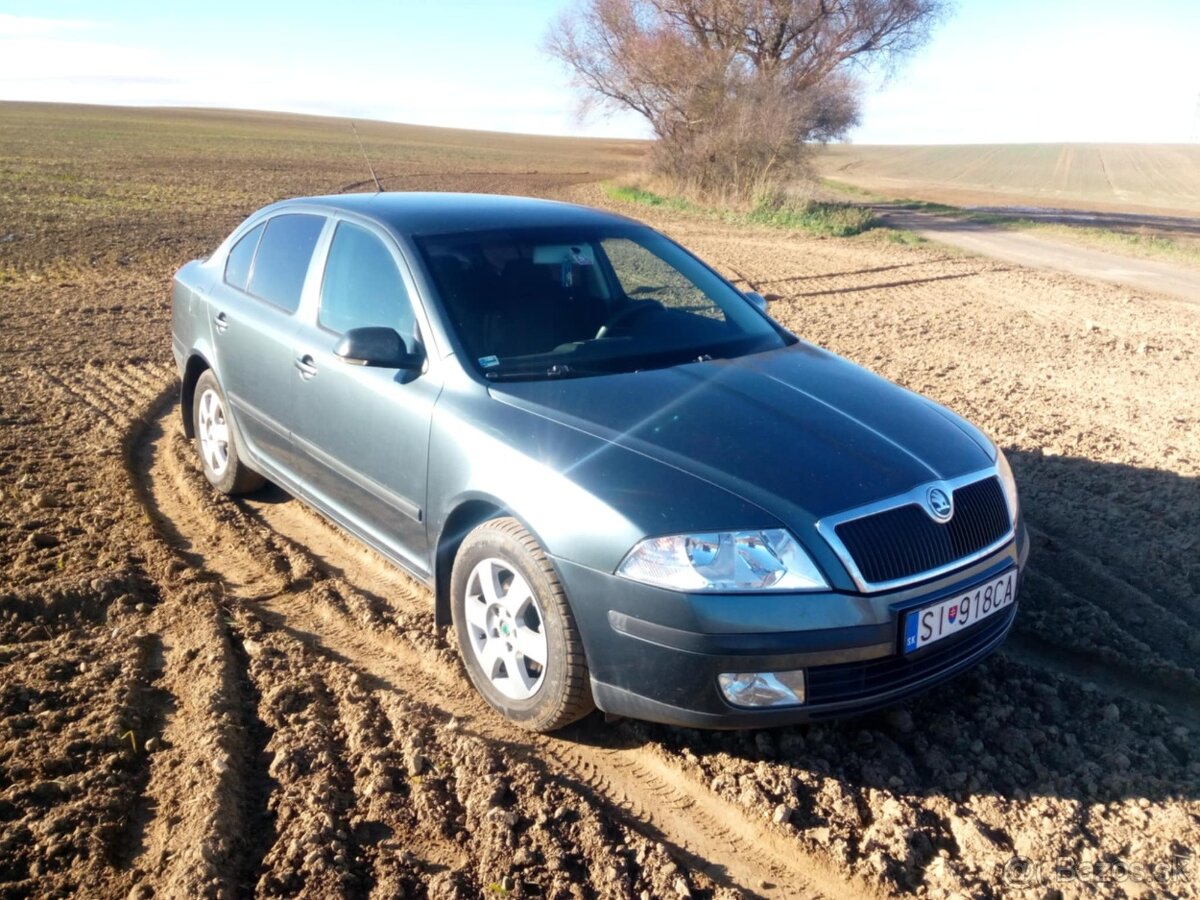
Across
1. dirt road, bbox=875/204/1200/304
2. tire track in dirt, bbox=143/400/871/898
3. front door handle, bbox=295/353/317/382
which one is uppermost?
front door handle, bbox=295/353/317/382

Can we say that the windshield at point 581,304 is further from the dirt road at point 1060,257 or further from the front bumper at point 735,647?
the dirt road at point 1060,257

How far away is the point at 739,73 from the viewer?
105 feet

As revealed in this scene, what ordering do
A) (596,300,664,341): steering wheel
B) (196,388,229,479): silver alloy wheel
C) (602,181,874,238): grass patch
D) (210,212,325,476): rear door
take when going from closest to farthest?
(596,300,664,341): steering wheel
(210,212,325,476): rear door
(196,388,229,479): silver alloy wheel
(602,181,874,238): grass patch

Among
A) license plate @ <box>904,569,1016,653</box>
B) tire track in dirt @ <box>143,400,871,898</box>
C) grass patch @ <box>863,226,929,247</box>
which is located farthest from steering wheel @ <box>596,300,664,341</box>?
grass patch @ <box>863,226,929,247</box>

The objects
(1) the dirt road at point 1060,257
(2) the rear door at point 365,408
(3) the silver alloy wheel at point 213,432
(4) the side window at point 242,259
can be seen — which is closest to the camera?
(2) the rear door at point 365,408

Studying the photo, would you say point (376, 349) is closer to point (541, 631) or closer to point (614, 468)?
point (614, 468)

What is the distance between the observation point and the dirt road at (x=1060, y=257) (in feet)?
50.3

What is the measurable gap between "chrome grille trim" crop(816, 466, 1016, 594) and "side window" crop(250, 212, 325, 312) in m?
2.90

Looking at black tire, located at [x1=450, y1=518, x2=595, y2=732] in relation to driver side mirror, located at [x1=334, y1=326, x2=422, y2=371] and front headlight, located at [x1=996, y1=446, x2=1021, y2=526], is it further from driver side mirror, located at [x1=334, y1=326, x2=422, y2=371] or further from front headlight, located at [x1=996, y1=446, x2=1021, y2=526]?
front headlight, located at [x1=996, y1=446, x2=1021, y2=526]

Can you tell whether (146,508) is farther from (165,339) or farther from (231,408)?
(165,339)

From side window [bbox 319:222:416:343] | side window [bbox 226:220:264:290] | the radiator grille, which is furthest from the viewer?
side window [bbox 226:220:264:290]

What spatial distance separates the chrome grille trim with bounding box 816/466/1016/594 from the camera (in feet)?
9.77

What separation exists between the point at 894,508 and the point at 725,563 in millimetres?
602

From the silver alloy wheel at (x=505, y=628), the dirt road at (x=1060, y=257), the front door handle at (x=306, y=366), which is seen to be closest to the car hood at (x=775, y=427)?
the silver alloy wheel at (x=505, y=628)
